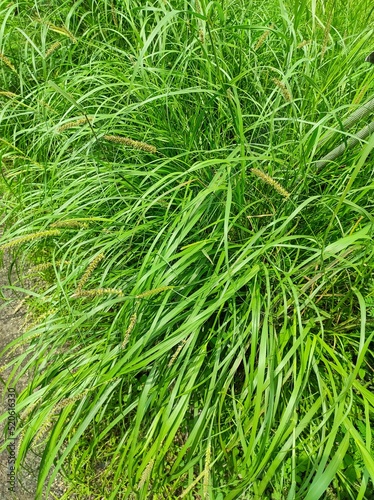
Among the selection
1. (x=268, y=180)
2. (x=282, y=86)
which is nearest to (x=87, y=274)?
(x=268, y=180)

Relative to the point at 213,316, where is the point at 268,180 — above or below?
above

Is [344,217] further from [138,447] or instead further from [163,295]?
[138,447]

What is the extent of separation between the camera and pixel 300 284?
1544 mm

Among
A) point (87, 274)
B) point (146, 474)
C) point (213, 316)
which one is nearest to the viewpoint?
point (87, 274)

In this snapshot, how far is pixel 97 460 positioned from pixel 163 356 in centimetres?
46

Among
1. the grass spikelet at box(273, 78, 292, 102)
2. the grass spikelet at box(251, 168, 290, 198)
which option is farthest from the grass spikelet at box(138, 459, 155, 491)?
the grass spikelet at box(273, 78, 292, 102)

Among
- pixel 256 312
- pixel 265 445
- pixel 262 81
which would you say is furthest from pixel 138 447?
pixel 262 81

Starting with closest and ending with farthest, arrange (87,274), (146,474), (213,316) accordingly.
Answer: (87,274)
(146,474)
(213,316)

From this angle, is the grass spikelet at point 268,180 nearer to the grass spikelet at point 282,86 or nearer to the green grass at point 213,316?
the green grass at point 213,316

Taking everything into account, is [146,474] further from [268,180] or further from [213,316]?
[268,180]

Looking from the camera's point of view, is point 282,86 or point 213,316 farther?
point 213,316

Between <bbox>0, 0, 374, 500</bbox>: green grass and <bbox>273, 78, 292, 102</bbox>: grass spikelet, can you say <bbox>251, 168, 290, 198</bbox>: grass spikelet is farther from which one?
<bbox>273, 78, 292, 102</bbox>: grass spikelet

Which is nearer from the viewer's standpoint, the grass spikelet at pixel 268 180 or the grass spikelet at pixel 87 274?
the grass spikelet at pixel 87 274

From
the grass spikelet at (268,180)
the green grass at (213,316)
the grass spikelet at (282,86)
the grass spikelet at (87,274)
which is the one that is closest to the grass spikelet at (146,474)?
the green grass at (213,316)
